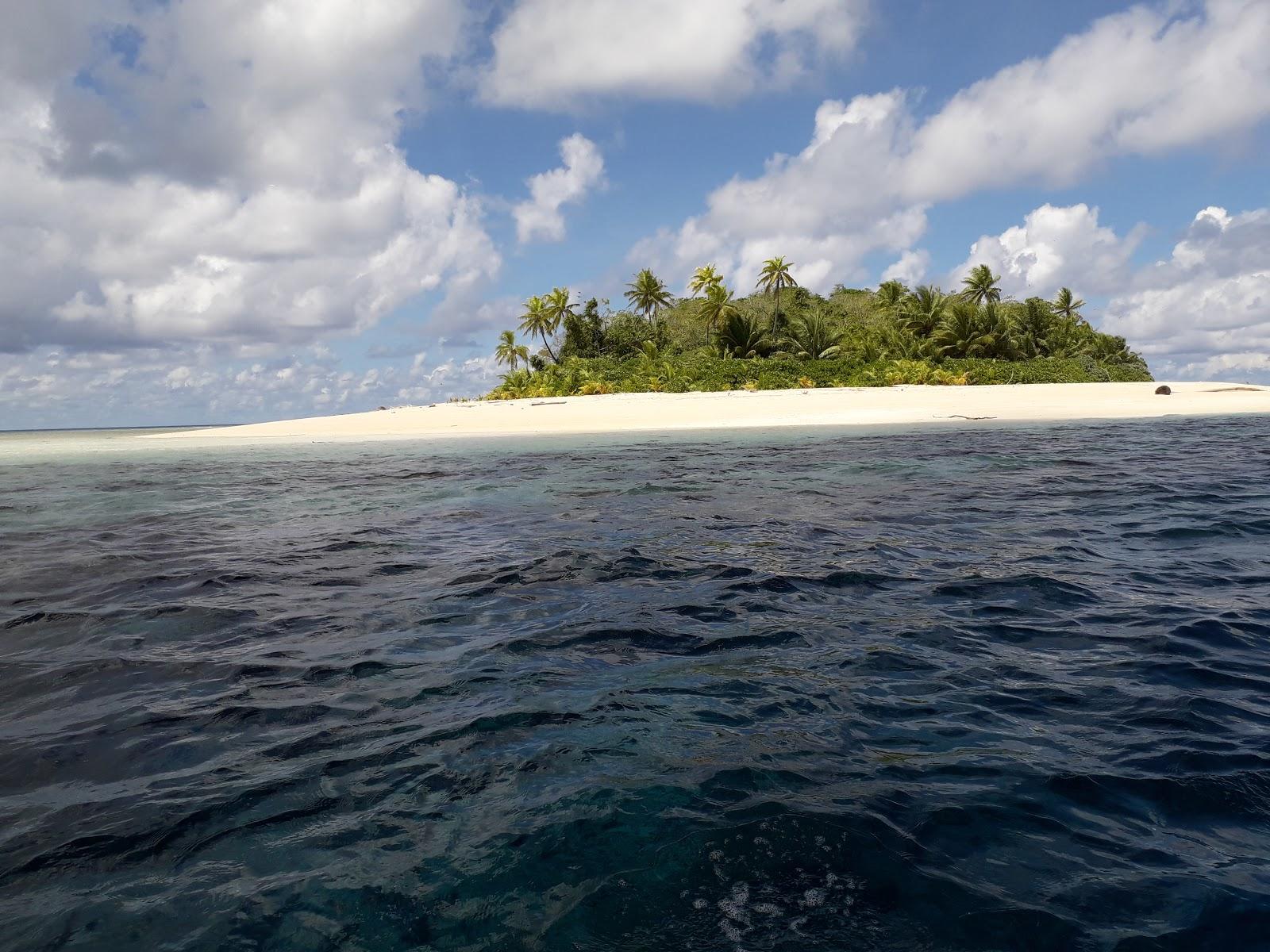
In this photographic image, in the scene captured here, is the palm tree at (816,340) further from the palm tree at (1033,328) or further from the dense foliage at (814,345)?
the palm tree at (1033,328)

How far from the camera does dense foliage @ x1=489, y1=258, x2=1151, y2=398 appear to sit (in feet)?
163

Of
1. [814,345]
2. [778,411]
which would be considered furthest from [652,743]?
[814,345]

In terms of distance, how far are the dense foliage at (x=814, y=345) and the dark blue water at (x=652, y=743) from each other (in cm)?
4129

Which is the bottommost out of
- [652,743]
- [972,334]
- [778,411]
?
[652,743]

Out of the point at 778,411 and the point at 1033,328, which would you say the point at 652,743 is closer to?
the point at 778,411

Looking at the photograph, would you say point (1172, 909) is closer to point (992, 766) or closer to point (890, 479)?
point (992, 766)

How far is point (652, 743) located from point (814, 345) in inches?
2030

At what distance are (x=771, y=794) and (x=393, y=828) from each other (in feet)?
5.83

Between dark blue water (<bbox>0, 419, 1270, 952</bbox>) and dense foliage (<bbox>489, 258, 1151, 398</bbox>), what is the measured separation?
1625 inches

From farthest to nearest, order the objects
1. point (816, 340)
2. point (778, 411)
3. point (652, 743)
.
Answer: point (816, 340) → point (778, 411) → point (652, 743)

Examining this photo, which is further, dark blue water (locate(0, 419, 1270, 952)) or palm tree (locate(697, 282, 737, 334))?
palm tree (locate(697, 282, 737, 334))

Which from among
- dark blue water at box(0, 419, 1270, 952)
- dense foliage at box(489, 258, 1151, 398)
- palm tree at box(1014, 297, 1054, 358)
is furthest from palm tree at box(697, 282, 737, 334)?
dark blue water at box(0, 419, 1270, 952)

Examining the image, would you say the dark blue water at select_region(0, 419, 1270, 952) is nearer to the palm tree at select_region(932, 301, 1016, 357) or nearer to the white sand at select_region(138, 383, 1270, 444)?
the white sand at select_region(138, 383, 1270, 444)

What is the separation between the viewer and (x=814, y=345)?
53.0m
